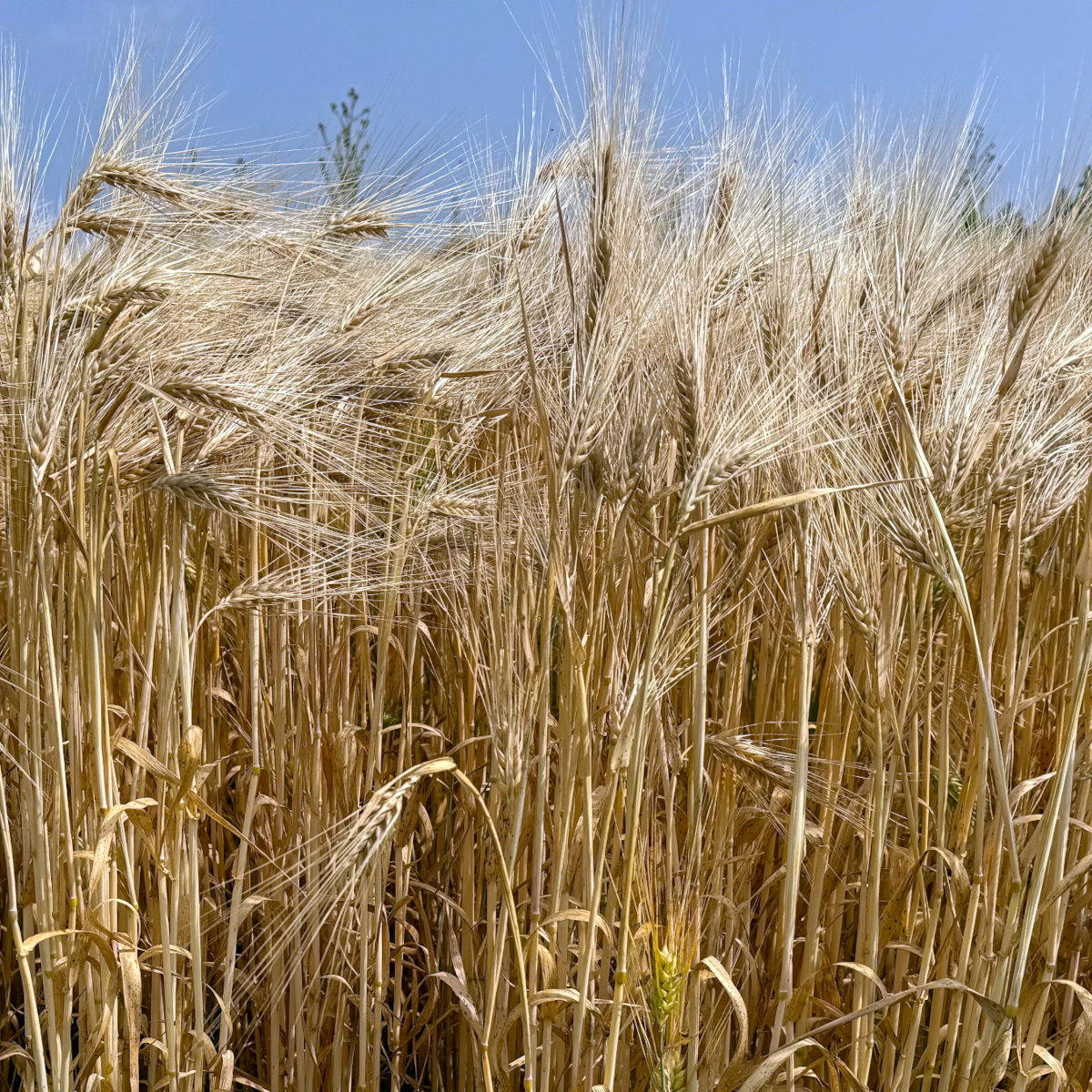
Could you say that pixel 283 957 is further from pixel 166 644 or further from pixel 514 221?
pixel 514 221

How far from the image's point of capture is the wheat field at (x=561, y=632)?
124 cm

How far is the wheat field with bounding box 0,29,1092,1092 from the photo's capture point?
4.08ft

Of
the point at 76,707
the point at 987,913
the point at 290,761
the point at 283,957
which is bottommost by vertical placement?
the point at 283,957

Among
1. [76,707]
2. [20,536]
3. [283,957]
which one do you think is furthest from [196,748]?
[283,957]

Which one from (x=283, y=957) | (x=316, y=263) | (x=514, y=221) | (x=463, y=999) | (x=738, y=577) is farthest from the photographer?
(x=316, y=263)

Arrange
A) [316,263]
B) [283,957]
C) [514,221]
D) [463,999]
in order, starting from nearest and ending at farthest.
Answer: [463,999] → [283,957] → [514,221] → [316,263]

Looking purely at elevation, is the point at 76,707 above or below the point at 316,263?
below

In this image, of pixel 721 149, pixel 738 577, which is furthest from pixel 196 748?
pixel 721 149

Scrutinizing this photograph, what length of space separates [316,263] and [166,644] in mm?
801

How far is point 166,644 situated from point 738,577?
2.77 feet

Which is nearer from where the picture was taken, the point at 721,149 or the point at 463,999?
the point at 463,999

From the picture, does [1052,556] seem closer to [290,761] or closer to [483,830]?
[483,830]

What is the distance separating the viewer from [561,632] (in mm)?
1624

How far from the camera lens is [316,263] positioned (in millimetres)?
1969
